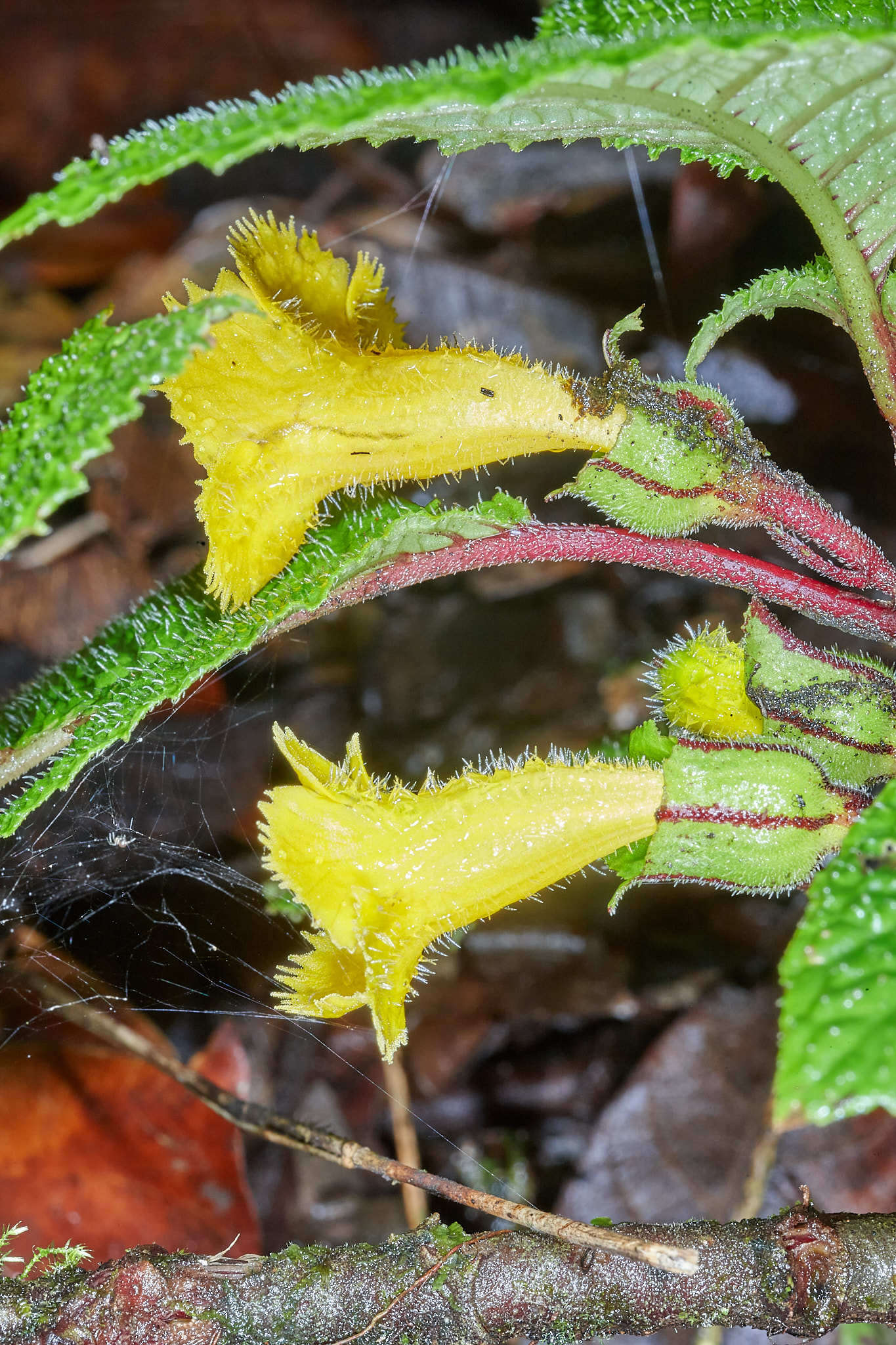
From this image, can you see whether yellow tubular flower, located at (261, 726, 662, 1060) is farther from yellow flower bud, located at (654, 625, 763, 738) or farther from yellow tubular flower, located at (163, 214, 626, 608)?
yellow tubular flower, located at (163, 214, 626, 608)

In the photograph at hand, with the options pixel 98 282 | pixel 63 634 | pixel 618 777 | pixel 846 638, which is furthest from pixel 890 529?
pixel 98 282

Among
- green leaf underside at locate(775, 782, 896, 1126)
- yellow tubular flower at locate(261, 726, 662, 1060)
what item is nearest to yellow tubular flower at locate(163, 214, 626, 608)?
yellow tubular flower at locate(261, 726, 662, 1060)

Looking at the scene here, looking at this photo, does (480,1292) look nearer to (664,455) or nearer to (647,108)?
(664,455)

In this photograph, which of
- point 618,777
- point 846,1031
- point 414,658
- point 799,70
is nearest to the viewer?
point 846,1031

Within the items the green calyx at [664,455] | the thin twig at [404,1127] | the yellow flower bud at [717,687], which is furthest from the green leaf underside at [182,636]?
the thin twig at [404,1127]

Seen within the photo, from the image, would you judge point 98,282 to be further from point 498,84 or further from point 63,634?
point 498,84

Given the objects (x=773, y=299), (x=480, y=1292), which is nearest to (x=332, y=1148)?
(x=480, y=1292)
